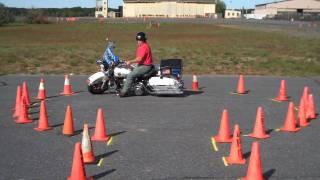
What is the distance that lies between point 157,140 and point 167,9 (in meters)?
139

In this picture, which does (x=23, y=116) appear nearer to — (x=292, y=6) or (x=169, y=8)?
(x=169, y=8)

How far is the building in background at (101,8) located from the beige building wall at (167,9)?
19.3ft

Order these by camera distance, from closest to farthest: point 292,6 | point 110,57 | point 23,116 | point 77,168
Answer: point 77,168
point 23,116
point 110,57
point 292,6

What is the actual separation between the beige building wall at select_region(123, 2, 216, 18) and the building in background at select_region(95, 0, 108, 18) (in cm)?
590

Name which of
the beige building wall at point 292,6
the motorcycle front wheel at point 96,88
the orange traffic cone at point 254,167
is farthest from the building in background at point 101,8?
the orange traffic cone at point 254,167

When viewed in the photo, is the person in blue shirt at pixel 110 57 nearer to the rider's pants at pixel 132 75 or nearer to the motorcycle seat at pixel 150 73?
the rider's pants at pixel 132 75

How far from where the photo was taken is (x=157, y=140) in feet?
28.6

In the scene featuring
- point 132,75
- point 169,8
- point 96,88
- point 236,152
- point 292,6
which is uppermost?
point 292,6

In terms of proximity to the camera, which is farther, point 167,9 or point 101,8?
point 101,8

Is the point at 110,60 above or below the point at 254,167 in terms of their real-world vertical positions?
above

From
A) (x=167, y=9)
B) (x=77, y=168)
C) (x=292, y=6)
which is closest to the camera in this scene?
(x=77, y=168)

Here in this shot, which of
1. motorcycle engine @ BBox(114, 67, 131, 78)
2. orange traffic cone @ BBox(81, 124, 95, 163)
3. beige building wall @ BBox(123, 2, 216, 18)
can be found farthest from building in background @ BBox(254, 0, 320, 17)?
orange traffic cone @ BBox(81, 124, 95, 163)

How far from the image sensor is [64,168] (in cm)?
711

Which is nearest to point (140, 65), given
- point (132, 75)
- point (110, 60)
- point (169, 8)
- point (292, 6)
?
point (132, 75)
